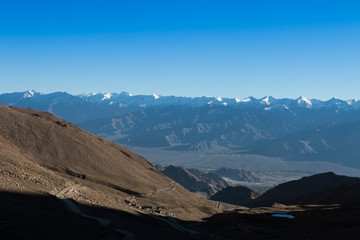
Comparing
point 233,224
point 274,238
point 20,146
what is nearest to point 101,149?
point 20,146

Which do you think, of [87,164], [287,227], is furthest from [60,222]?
[87,164]

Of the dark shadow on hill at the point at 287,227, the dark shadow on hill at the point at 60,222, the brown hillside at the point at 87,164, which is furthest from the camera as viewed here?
the brown hillside at the point at 87,164

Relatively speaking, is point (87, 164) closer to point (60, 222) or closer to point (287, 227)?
point (287, 227)

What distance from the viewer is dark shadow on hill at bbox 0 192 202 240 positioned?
31.3 meters

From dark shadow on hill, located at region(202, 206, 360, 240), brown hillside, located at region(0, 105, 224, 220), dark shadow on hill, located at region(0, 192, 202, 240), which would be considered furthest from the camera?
brown hillside, located at region(0, 105, 224, 220)

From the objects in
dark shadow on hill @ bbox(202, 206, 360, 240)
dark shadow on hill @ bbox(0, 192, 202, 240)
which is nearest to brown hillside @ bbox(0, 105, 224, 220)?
dark shadow on hill @ bbox(202, 206, 360, 240)

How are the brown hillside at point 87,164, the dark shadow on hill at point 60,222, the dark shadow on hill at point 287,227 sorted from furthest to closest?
the brown hillside at point 87,164, the dark shadow on hill at point 287,227, the dark shadow on hill at point 60,222

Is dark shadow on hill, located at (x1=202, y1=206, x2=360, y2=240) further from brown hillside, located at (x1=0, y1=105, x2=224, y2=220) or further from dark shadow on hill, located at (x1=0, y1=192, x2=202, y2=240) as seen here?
brown hillside, located at (x1=0, y1=105, x2=224, y2=220)

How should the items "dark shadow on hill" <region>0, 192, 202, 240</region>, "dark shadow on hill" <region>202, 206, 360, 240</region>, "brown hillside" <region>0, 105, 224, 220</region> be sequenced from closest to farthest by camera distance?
"dark shadow on hill" <region>0, 192, 202, 240</region>, "dark shadow on hill" <region>202, 206, 360, 240</region>, "brown hillside" <region>0, 105, 224, 220</region>

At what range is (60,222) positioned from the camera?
122 feet

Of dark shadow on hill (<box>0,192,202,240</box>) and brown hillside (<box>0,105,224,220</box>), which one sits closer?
dark shadow on hill (<box>0,192,202,240</box>)

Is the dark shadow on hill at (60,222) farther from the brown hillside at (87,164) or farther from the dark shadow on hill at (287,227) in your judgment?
the brown hillside at (87,164)

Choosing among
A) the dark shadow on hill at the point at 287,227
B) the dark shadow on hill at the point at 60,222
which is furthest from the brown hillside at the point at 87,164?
the dark shadow on hill at the point at 60,222

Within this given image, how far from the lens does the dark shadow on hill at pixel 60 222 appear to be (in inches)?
1233
